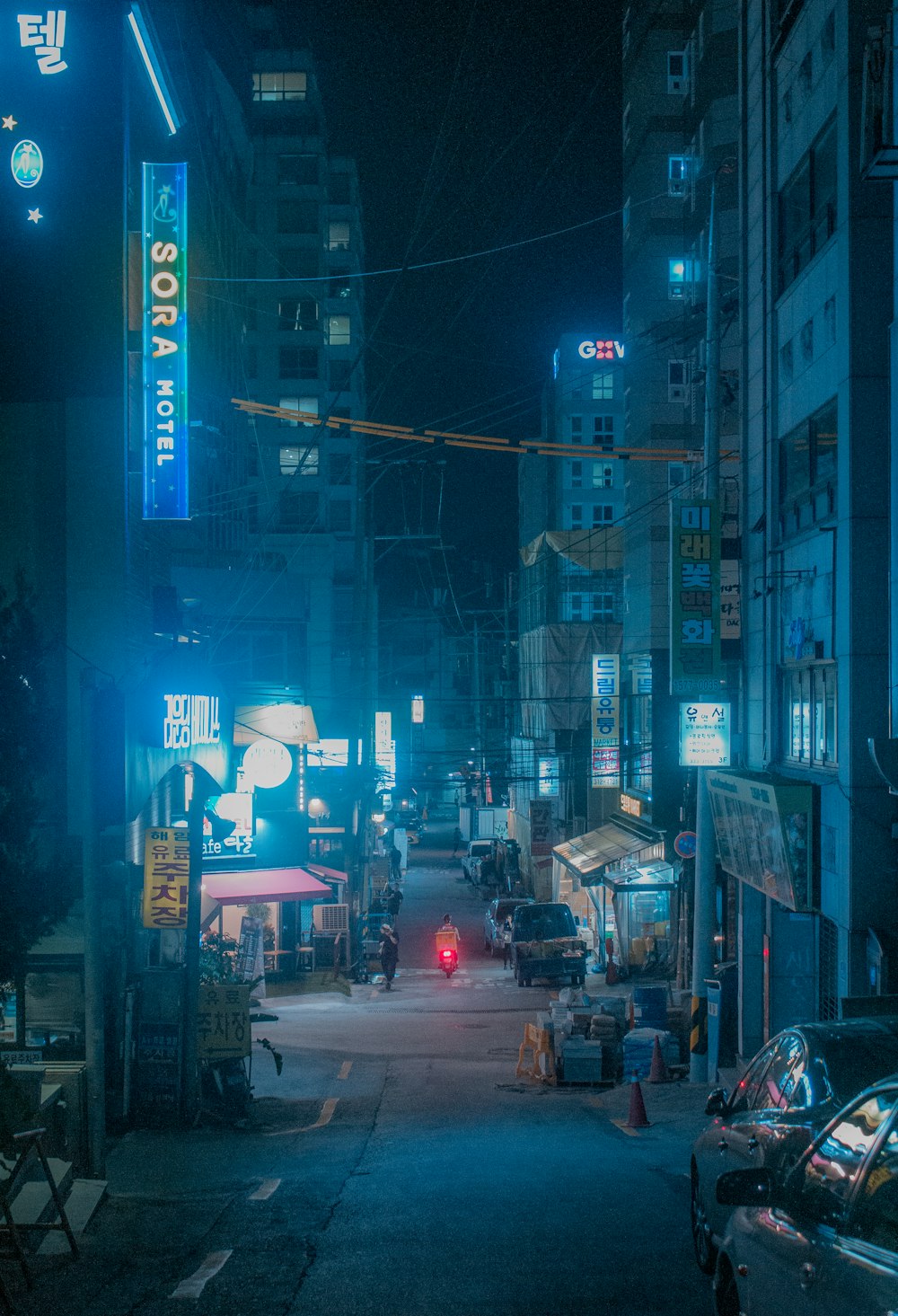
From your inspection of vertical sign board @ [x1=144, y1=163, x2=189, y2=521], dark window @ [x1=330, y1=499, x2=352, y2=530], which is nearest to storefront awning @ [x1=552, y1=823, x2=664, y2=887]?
vertical sign board @ [x1=144, y1=163, x2=189, y2=521]

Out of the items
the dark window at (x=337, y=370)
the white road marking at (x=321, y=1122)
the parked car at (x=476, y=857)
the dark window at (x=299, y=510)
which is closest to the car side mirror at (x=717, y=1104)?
the white road marking at (x=321, y=1122)

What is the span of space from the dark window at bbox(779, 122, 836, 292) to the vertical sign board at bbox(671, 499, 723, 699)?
3890mm

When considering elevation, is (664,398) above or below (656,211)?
below

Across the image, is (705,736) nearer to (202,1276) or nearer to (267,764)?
(267,764)

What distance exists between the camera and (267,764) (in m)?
28.2

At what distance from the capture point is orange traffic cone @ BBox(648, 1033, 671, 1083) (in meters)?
18.9

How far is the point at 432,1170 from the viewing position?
12.2 meters

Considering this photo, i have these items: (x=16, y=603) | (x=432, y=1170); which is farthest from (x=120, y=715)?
(x=432, y=1170)

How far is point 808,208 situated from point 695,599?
20.5 feet

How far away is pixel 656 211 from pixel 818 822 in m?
31.9

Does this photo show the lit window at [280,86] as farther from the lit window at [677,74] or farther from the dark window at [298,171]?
the lit window at [677,74]

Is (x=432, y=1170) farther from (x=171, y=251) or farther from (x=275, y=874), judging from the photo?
(x=275, y=874)

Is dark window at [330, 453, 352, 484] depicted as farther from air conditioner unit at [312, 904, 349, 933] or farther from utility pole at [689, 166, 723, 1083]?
utility pole at [689, 166, 723, 1083]

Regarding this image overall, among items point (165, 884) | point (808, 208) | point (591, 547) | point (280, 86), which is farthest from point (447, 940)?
point (280, 86)
